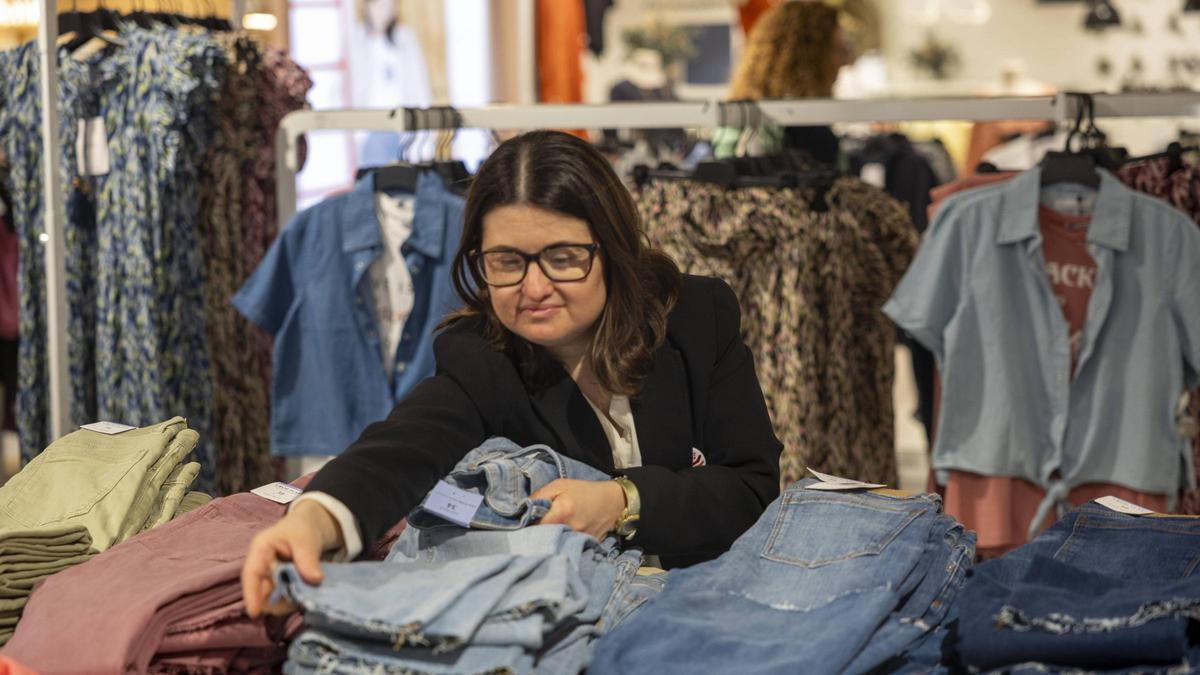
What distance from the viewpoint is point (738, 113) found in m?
3.38

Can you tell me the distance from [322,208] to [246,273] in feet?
1.56

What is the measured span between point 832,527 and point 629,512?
29 cm

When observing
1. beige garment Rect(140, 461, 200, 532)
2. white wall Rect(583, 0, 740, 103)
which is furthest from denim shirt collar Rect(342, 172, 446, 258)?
white wall Rect(583, 0, 740, 103)

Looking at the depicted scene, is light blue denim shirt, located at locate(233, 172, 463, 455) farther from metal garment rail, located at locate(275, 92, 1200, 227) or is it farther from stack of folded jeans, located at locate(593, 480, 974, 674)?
stack of folded jeans, located at locate(593, 480, 974, 674)

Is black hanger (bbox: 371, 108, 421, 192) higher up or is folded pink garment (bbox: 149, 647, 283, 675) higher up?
black hanger (bbox: 371, 108, 421, 192)

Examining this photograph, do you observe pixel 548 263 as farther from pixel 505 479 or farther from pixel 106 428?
pixel 106 428

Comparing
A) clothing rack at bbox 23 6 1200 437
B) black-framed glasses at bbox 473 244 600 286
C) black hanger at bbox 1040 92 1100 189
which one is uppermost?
clothing rack at bbox 23 6 1200 437

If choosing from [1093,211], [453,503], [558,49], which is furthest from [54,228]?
[558,49]

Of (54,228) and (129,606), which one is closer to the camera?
(129,606)

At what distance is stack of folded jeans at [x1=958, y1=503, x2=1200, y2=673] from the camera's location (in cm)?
142

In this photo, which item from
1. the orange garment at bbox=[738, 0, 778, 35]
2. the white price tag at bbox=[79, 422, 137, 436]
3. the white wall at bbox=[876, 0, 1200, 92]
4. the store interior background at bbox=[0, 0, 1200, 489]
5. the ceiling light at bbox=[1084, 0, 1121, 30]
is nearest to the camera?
the white price tag at bbox=[79, 422, 137, 436]

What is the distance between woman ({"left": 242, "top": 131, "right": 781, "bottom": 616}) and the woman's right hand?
0.67 feet

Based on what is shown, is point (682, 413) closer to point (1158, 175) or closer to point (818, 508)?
point (818, 508)

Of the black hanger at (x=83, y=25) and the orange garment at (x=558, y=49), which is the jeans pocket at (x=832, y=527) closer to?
the black hanger at (x=83, y=25)
